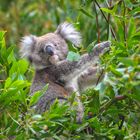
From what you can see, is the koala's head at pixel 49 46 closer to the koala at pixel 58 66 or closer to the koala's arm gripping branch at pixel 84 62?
the koala at pixel 58 66

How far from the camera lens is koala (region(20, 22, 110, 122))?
448 centimetres

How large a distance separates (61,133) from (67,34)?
1.76m

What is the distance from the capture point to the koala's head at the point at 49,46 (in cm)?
494

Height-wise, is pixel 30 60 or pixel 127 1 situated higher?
pixel 127 1

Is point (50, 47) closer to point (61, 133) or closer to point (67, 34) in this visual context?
point (67, 34)

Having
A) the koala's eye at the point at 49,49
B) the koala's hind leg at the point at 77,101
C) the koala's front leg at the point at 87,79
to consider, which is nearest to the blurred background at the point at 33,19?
the koala's eye at the point at 49,49

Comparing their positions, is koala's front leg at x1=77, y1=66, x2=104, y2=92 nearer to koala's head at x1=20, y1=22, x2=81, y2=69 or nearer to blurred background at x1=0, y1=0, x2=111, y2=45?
koala's head at x1=20, y1=22, x2=81, y2=69

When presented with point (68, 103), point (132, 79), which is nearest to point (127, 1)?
point (68, 103)

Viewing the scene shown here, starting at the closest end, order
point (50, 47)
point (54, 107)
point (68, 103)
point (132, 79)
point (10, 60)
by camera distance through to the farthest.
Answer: point (132, 79)
point (54, 107)
point (68, 103)
point (10, 60)
point (50, 47)

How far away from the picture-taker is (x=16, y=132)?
3506 millimetres

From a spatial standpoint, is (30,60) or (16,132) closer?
(16,132)

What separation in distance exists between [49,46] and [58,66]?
11.2 inches

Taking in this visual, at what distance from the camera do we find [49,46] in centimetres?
498

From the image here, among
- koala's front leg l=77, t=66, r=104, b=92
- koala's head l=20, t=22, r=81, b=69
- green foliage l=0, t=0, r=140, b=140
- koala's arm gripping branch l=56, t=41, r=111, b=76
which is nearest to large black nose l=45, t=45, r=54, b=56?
koala's head l=20, t=22, r=81, b=69
